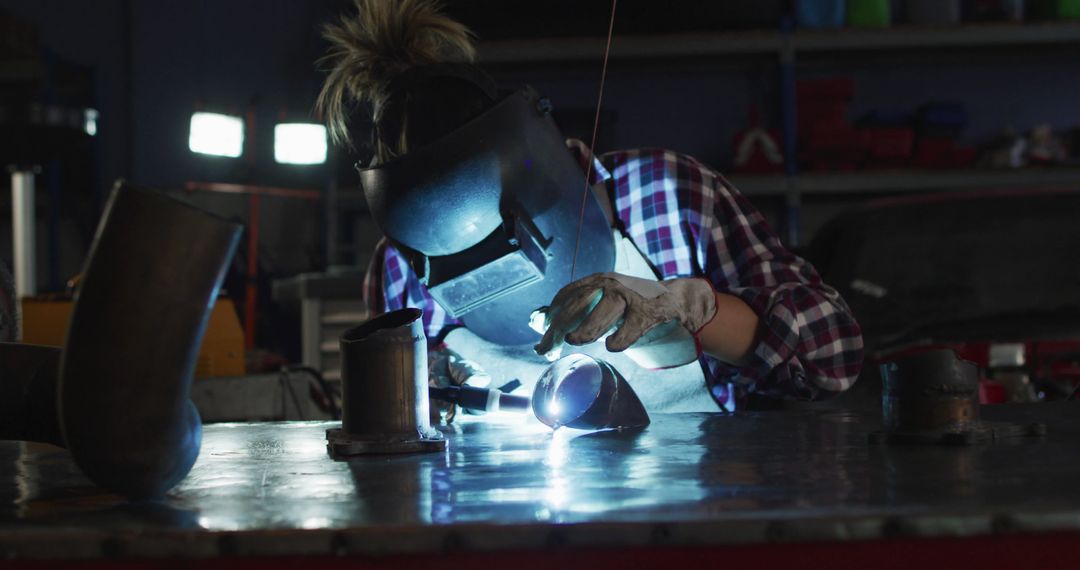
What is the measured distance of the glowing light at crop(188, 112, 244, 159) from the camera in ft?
13.4

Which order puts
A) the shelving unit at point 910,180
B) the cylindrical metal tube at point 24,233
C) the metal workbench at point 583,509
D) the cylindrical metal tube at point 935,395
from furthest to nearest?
the shelving unit at point 910,180 < the cylindrical metal tube at point 24,233 < the cylindrical metal tube at point 935,395 < the metal workbench at point 583,509

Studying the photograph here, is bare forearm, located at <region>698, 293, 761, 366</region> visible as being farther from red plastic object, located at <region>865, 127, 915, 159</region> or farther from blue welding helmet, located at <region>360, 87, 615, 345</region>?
red plastic object, located at <region>865, 127, 915, 159</region>

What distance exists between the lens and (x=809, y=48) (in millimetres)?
4383

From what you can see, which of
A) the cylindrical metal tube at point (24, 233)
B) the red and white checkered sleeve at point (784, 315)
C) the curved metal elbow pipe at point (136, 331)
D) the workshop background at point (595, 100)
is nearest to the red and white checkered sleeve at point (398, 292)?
the red and white checkered sleeve at point (784, 315)

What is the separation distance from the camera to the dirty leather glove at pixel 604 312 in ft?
3.80

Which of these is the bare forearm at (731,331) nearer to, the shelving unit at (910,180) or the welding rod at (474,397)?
the welding rod at (474,397)

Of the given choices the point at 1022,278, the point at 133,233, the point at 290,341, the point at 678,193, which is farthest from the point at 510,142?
the point at 290,341

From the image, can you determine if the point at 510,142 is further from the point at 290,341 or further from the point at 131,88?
the point at 131,88

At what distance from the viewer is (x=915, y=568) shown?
0.55 m

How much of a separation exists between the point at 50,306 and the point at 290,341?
9.27 ft

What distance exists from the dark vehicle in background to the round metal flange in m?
1.61

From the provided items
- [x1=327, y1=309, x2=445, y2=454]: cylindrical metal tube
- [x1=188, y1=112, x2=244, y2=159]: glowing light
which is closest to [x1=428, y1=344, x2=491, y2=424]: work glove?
[x1=327, y1=309, x2=445, y2=454]: cylindrical metal tube

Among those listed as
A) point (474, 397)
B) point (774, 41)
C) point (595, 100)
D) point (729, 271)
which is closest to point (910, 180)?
point (774, 41)

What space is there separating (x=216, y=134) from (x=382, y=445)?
11.6 ft
